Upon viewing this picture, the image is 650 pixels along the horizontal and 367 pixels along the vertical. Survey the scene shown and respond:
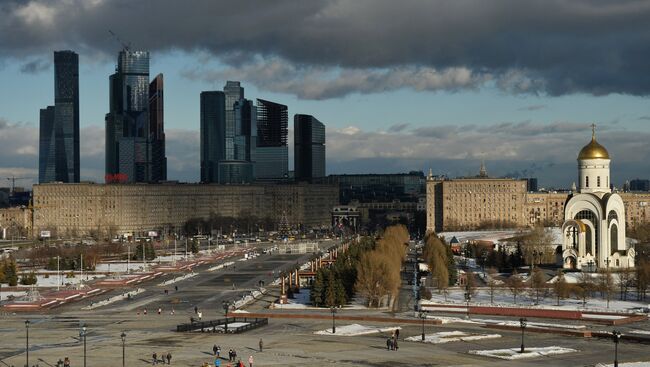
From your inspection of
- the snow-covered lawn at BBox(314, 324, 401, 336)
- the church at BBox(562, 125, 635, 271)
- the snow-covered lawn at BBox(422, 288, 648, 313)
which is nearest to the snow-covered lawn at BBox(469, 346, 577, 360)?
the snow-covered lawn at BBox(314, 324, 401, 336)

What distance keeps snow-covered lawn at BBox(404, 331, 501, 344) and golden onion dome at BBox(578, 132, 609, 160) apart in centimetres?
6006

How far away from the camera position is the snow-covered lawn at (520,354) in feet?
248

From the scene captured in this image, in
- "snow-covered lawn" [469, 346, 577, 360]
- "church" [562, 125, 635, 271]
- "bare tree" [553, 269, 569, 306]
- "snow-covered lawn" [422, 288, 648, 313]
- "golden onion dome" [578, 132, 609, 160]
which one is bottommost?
"snow-covered lawn" [469, 346, 577, 360]

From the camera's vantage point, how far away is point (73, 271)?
16188cm

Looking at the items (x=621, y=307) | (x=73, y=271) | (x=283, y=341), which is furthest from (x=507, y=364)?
(x=73, y=271)

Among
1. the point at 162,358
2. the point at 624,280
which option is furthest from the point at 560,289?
the point at 162,358

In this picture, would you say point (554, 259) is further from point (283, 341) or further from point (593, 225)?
point (283, 341)

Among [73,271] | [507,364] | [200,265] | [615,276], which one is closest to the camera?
[507,364]

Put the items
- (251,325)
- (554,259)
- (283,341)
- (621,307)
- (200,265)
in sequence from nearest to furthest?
(283,341), (251,325), (621,307), (554,259), (200,265)

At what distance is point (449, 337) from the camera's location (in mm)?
84688

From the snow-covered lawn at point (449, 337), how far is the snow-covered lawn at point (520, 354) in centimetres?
560

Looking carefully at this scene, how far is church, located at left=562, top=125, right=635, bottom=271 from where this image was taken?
134 m

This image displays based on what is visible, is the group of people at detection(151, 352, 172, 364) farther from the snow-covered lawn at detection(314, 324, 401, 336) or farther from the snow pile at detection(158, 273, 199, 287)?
the snow pile at detection(158, 273, 199, 287)

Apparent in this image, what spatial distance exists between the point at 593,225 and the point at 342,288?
43.1 metres
